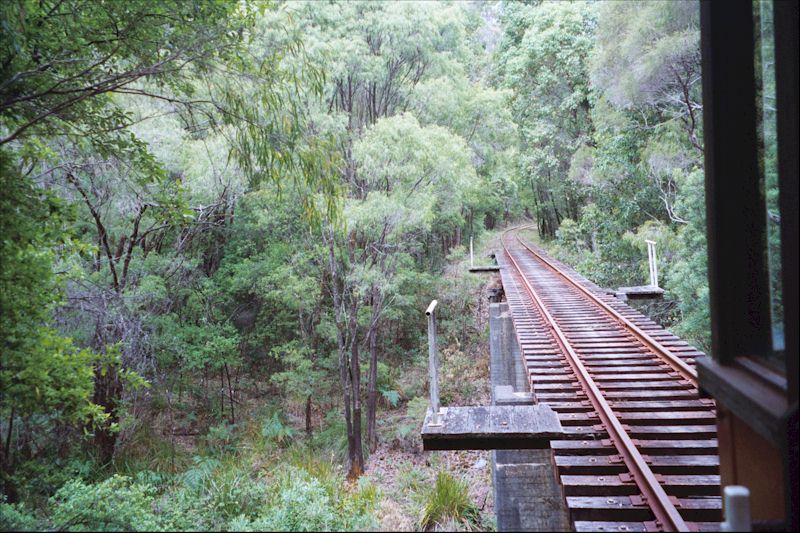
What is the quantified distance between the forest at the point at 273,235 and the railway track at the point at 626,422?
1.11 meters

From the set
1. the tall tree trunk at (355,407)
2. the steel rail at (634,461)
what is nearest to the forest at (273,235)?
the tall tree trunk at (355,407)

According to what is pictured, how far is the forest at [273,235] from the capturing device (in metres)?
4.32

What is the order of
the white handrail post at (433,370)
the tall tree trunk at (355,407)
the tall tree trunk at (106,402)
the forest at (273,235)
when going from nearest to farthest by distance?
the forest at (273,235) → the white handrail post at (433,370) → the tall tree trunk at (106,402) → the tall tree trunk at (355,407)

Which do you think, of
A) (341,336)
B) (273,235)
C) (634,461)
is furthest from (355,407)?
(634,461)

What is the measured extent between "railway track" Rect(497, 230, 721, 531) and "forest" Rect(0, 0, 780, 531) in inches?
43.9

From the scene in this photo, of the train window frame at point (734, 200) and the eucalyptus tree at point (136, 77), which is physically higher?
the eucalyptus tree at point (136, 77)

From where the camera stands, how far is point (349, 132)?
15781 millimetres

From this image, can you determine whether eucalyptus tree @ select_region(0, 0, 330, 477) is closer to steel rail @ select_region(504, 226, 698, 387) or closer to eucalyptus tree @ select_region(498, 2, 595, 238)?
steel rail @ select_region(504, 226, 698, 387)

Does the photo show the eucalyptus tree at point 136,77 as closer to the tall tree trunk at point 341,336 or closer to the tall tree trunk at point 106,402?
the tall tree trunk at point 106,402

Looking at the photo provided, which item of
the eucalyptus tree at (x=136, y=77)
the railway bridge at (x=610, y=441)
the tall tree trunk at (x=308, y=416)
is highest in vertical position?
the eucalyptus tree at (x=136, y=77)

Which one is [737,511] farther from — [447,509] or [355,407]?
[355,407]

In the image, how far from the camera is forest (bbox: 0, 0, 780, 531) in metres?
4.32

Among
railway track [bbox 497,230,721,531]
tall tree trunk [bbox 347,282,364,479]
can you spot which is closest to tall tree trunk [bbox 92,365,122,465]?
tall tree trunk [bbox 347,282,364,479]

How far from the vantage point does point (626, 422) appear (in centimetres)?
520
